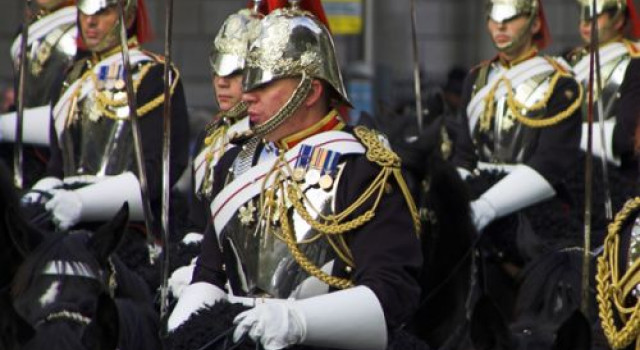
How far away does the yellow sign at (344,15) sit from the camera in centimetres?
1802

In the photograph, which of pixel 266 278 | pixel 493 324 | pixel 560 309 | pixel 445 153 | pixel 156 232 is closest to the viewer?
pixel 493 324

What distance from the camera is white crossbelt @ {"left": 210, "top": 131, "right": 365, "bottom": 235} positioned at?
6.01m

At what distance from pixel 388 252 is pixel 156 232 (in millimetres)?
2585

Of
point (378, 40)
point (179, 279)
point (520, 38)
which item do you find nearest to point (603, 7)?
point (520, 38)

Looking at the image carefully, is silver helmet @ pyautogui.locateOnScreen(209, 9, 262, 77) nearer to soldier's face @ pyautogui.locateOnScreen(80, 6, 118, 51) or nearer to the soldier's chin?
soldier's face @ pyautogui.locateOnScreen(80, 6, 118, 51)

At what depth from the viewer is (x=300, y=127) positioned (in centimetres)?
604

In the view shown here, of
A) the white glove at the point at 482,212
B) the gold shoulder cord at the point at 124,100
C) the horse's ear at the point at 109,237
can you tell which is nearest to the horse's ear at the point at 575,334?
the horse's ear at the point at 109,237

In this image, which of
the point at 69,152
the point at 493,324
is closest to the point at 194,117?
the point at 69,152

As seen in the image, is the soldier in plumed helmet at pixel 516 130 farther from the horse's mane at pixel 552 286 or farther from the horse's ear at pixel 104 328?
the horse's ear at pixel 104 328

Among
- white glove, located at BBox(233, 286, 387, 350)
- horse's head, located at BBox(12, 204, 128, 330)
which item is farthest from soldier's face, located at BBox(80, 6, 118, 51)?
white glove, located at BBox(233, 286, 387, 350)

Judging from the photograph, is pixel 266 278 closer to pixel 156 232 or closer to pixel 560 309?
pixel 560 309

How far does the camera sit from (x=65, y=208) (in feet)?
26.0

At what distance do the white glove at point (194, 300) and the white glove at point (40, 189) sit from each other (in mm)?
1793

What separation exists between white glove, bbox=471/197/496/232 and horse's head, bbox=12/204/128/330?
9.34ft
